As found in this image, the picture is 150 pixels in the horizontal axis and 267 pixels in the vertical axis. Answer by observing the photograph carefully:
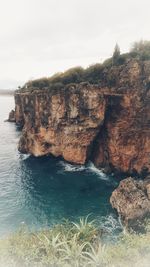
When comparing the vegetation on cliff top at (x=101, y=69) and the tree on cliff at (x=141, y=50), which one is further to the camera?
the vegetation on cliff top at (x=101, y=69)

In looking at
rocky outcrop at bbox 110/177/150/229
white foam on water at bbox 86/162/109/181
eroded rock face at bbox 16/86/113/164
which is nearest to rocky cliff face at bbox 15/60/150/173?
eroded rock face at bbox 16/86/113/164

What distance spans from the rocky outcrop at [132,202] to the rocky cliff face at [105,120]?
1507 cm

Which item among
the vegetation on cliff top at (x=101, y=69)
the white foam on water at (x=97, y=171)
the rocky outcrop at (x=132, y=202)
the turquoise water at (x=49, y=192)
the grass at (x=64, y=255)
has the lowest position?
the turquoise water at (x=49, y=192)

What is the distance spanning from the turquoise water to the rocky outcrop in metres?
1.86

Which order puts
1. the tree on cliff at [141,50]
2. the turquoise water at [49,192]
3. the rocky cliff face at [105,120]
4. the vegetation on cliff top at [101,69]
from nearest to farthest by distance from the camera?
the turquoise water at [49,192]
the rocky cliff face at [105,120]
the tree on cliff at [141,50]
the vegetation on cliff top at [101,69]

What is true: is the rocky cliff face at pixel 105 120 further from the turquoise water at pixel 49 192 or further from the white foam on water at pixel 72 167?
the turquoise water at pixel 49 192

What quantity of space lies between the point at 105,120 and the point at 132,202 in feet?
88.5

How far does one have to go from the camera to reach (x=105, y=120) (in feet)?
238

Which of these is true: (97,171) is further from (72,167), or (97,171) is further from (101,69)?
(101,69)

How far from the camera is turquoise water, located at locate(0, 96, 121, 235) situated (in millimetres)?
50750

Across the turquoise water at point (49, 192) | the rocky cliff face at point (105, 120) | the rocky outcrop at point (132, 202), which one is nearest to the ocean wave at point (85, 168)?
the turquoise water at point (49, 192)

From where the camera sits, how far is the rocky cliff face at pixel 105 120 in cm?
6606

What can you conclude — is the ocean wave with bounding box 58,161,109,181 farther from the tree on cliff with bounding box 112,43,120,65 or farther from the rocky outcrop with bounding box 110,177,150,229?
the tree on cliff with bounding box 112,43,120,65

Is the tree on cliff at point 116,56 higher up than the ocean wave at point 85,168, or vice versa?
the tree on cliff at point 116,56
